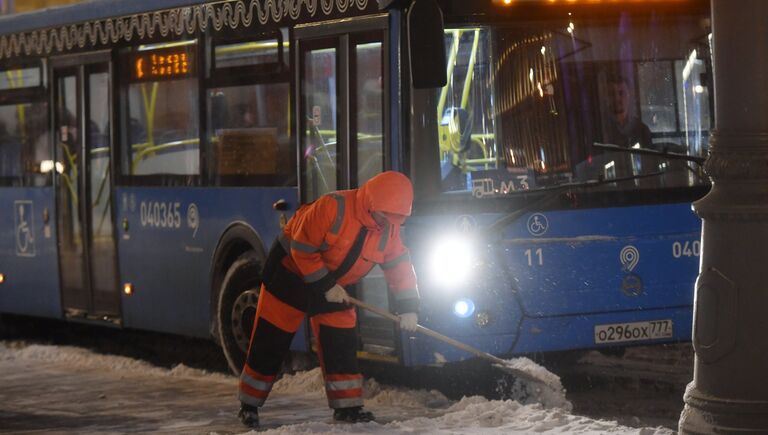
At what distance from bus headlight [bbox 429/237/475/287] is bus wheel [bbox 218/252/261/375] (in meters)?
2.08

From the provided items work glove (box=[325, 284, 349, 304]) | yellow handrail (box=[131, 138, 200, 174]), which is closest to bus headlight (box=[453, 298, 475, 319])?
work glove (box=[325, 284, 349, 304])

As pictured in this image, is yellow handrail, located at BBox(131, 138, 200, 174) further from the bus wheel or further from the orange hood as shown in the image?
the orange hood

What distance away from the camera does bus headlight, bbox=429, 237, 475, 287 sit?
1112 centimetres

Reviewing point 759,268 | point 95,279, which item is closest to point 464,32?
point 759,268

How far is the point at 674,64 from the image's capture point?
1156 centimetres

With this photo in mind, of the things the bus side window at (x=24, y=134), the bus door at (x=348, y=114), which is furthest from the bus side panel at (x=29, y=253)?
the bus door at (x=348, y=114)

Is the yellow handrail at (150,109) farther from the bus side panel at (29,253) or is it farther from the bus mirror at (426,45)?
the bus mirror at (426,45)

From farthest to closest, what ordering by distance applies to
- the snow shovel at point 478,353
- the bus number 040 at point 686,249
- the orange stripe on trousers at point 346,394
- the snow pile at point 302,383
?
the snow pile at point 302,383
the bus number 040 at point 686,249
the snow shovel at point 478,353
the orange stripe on trousers at point 346,394

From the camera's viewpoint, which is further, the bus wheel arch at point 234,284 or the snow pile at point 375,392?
the bus wheel arch at point 234,284

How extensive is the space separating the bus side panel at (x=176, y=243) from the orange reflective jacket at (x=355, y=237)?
8.50 ft

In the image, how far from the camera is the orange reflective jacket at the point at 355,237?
32.2ft

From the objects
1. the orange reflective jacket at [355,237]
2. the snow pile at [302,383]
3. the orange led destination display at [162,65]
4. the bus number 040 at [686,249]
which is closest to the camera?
the orange reflective jacket at [355,237]

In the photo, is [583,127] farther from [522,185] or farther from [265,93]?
[265,93]

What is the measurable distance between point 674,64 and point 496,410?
Result: 2.68 metres
